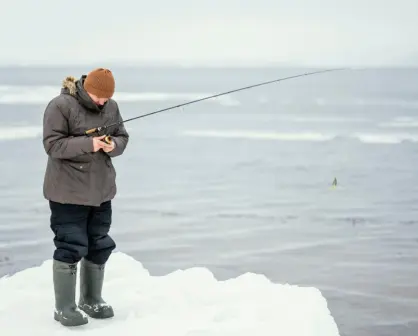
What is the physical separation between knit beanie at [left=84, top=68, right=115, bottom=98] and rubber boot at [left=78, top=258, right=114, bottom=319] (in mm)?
999

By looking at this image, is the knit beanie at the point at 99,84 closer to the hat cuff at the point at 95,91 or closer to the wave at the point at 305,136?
the hat cuff at the point at 95,91

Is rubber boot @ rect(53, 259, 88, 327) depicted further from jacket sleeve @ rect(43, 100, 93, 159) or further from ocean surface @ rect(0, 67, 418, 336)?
ocean surface @ rect(0, 67, 418, 336)

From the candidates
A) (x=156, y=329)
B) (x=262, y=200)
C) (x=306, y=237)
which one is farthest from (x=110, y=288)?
(x=262, y=200)

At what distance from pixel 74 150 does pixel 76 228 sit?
0.44 m

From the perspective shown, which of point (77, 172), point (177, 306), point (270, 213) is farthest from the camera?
point (270, 213)

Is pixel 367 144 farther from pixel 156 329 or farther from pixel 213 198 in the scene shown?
pixel 156 329

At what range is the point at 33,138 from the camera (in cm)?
1742

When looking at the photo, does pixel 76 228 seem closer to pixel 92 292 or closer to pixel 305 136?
pixel 92 292

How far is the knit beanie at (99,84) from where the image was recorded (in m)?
4.29

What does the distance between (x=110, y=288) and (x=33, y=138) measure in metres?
12.5

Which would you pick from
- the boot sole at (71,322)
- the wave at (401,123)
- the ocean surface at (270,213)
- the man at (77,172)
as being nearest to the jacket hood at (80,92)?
the man at (77,172)

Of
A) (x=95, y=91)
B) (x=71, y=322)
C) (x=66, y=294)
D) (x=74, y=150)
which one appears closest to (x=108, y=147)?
(x=74, y=150)

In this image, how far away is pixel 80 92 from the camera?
14.2 feet

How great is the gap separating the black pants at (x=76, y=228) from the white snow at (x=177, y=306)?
45cm
